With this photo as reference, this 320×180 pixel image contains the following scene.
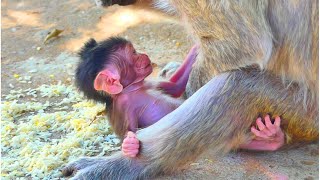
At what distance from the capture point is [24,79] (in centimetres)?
692

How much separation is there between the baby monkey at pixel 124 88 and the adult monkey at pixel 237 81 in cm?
31

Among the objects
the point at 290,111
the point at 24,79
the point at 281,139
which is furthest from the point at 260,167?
the point at 24,79

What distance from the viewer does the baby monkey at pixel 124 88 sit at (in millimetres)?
4816

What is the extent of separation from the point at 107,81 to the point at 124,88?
194 millimetres

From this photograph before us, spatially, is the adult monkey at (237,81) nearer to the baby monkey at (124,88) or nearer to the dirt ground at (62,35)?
→ the baby monkey at (124,88)

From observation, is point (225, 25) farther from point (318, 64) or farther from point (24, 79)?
point (24, 79)

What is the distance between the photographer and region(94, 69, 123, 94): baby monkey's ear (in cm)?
480

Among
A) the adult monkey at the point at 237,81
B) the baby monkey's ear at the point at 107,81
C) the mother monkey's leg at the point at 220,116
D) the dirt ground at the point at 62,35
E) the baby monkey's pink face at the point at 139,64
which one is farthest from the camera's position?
the dirt ground at the point at 62,35

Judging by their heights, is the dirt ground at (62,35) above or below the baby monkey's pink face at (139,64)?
below

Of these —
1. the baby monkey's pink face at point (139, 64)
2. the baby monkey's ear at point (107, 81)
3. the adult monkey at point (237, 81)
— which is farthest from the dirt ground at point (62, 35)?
the adult monkey at point (237, 81)

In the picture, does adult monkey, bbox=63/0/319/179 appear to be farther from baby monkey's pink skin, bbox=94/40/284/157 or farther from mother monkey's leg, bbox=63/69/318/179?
baby monkey's pink skin, bbox=94/40/284/157

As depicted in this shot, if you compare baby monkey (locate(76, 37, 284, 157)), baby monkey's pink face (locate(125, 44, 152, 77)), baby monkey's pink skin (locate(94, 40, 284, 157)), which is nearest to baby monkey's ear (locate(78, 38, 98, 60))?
baby monkey (locate(76, 37, 284, 157))

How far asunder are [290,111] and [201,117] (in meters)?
0.58

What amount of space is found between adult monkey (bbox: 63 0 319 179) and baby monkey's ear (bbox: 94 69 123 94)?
1.50 ft
